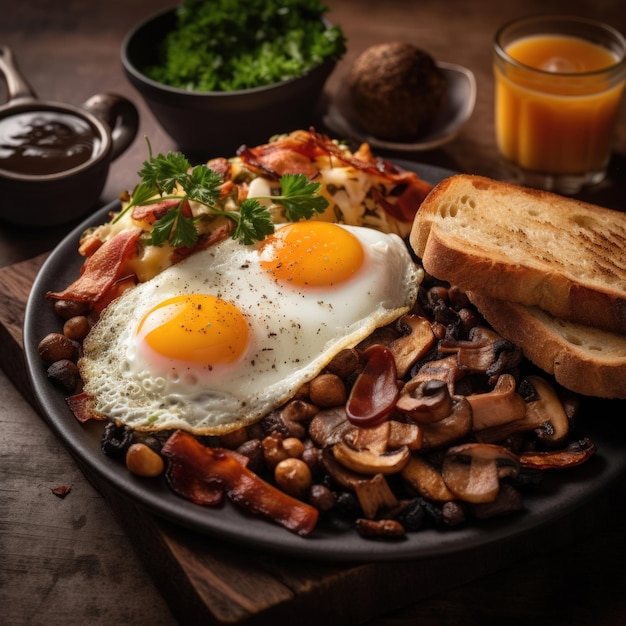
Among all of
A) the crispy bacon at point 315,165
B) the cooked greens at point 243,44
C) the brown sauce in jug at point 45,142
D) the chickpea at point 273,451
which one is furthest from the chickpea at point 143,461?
the cooked greens at point 243,44

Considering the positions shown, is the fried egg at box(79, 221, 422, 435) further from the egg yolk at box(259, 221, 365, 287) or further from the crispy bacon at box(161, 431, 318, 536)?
the crispy bacon at box(161, 431, 318, 536)

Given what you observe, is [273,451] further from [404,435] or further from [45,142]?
[45,142]

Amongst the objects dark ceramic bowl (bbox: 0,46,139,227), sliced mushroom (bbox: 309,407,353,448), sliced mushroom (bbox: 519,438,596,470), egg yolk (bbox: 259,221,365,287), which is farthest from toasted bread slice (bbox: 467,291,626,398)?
dark ceramic bowl (bbox: 0,46,139,227)

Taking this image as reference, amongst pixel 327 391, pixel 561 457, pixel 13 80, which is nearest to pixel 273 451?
pixel 327 391

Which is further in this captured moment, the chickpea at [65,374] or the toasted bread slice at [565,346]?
the chickpea at [65,374]

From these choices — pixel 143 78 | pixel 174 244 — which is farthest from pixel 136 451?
pixel 143 78

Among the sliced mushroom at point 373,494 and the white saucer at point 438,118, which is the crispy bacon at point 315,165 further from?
the sliced mushroom at point 373,494

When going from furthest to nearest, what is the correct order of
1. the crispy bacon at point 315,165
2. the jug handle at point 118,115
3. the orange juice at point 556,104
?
the jug handle at point 118,115 < the orange juice at point 556,104 < the crispy bacon at point 315,165
